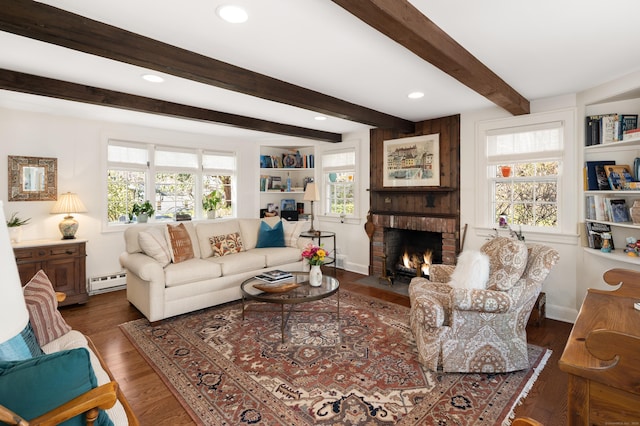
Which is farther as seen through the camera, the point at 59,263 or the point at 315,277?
the point at 59,263

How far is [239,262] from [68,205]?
2230mm

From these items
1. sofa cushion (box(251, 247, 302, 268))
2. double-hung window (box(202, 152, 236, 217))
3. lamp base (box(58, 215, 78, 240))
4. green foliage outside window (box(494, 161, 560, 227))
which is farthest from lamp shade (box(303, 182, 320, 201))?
lamp base (box(58, 215, 78, 240))

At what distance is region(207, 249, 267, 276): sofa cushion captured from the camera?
152 inches

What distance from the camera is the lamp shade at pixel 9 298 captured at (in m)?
0.88

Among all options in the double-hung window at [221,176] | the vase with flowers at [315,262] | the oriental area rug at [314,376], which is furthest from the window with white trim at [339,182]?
the oriental area rug at [314,376]

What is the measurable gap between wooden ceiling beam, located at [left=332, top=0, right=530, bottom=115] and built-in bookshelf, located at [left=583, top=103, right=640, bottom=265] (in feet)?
3.80

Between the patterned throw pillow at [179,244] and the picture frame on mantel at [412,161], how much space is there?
294 cm

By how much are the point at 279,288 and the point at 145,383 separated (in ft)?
4.18

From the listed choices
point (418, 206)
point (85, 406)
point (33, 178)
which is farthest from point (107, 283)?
point (418, 206)

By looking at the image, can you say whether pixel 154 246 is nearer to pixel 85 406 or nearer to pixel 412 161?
pixel 85 406

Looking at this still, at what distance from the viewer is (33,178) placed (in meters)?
3.96

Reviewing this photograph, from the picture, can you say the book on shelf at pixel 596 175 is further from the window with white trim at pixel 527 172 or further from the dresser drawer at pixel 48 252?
the dresser drawer at pixel 48 252

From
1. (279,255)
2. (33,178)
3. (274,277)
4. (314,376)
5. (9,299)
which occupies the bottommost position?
(314,376)

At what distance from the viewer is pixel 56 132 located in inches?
162
